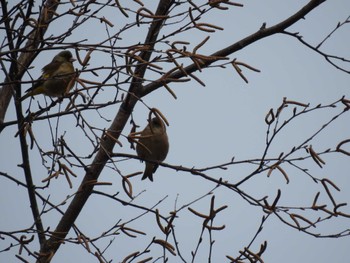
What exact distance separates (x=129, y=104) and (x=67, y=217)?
2.92ft

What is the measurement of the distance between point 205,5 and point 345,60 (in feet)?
3.27

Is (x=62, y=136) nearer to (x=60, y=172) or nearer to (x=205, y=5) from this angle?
(x=60, y=172)

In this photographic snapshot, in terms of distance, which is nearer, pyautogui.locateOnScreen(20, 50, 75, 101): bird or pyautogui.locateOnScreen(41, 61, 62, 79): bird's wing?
pyautogui.locateOnScreen(20, 50, 75, 101): bird

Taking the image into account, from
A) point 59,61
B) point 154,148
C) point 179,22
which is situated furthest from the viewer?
point 59,61

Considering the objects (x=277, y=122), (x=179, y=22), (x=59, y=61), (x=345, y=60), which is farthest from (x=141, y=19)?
(x=59, y=61)

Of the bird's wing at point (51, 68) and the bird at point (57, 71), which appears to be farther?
the bird's wing at point (51, 68)

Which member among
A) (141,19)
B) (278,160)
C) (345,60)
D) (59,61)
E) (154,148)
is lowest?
(278,160)

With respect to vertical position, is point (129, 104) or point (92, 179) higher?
point (129, 104)

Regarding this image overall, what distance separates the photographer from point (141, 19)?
2980 millimetres

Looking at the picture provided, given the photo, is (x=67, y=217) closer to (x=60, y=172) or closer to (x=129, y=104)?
(x=60, y=172)

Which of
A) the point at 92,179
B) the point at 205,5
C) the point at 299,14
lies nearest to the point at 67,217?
the point at 92,179

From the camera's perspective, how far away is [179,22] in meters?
3.07

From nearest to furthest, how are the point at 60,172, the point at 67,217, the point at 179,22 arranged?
1. the point at 179,22
2. the point at 60,172
3. the point at 67,217

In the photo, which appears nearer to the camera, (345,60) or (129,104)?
(345,60)
